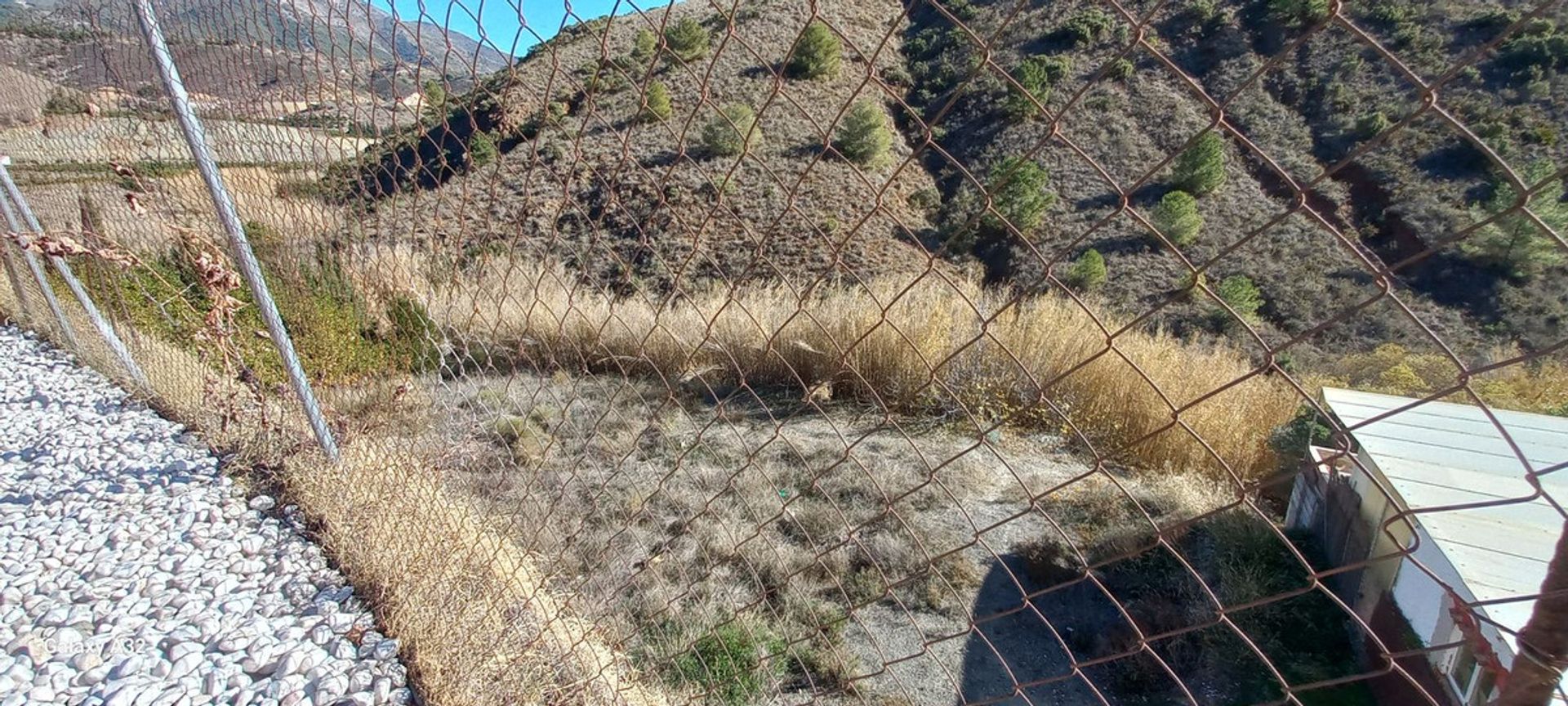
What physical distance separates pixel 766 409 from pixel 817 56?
16.4 metres

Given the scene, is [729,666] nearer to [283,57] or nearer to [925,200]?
[283,57]

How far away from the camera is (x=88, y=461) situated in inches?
131

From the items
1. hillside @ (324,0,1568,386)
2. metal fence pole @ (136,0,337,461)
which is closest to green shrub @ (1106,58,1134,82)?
metal fence pole @ (136,0,337,461)

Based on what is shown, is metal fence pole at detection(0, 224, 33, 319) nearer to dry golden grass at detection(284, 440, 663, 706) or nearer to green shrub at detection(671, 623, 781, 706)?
dry golden grass at detection(284, 440, 663, 706)

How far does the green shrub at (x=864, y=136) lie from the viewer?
1459 centimetres

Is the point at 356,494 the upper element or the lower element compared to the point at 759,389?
upper

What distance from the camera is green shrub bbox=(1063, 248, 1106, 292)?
1115 cm

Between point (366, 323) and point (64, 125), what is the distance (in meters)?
Result: 3.58

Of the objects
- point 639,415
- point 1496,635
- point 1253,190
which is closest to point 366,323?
point 639,415

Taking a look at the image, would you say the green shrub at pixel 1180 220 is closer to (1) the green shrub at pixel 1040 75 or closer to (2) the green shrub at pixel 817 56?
(1) the green shrub at pixel 1040 75

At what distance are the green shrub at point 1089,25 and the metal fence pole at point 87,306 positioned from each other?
68.3 ft

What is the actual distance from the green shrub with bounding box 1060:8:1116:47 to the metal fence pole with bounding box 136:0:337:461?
2101cm

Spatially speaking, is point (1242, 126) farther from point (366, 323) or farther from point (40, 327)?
point (40, 327)

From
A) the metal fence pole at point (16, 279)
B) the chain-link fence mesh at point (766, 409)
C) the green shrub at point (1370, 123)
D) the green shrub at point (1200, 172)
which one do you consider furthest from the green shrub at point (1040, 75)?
the metal fence pole at point (16, 279)
